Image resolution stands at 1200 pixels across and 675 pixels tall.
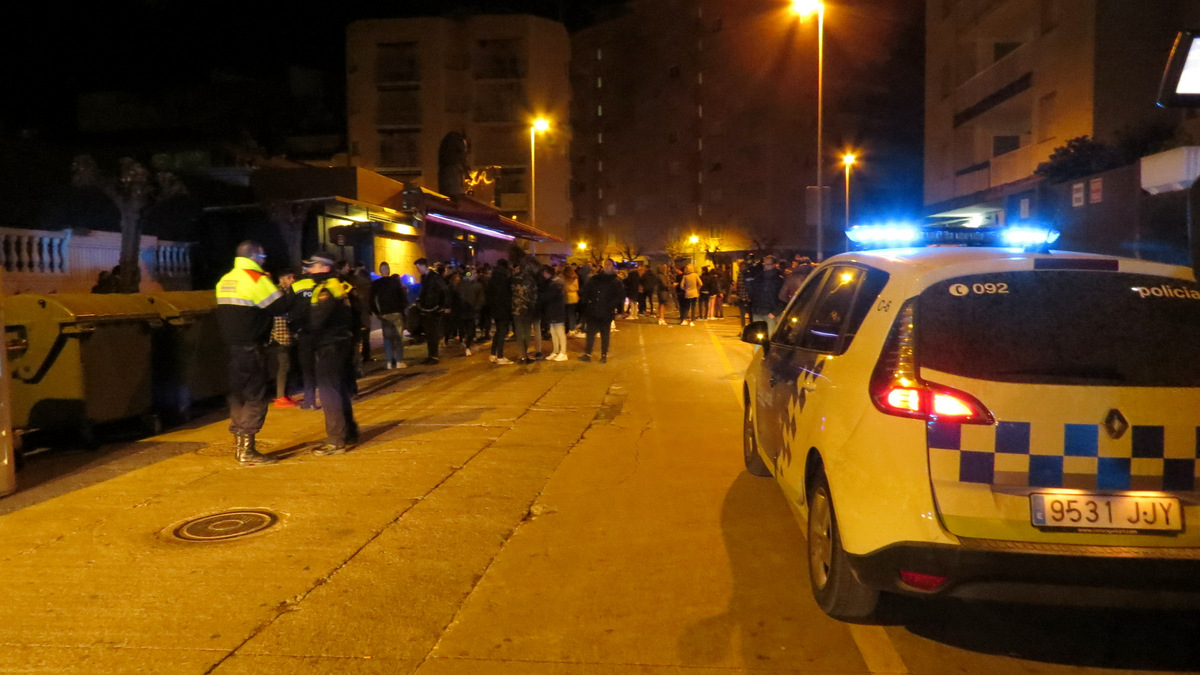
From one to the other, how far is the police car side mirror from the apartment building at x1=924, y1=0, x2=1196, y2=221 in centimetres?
1570

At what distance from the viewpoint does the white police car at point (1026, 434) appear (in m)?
3.44

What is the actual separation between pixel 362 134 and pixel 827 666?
47702mm

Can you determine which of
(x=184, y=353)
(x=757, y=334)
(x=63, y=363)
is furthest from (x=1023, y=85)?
(x=63, y=363)

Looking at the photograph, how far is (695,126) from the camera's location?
59.5 metres

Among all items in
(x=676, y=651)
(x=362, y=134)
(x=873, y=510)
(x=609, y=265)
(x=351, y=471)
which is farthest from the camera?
(x=362, y=134)

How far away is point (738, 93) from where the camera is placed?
5616 centimetres

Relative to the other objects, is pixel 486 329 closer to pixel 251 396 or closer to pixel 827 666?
pixel 251 396

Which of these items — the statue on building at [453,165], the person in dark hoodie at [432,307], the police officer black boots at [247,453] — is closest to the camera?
the police officer black boots at [247,453]

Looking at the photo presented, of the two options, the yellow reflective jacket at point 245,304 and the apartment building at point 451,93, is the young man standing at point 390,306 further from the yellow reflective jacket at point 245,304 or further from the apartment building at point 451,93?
the apartment building at point 451,93

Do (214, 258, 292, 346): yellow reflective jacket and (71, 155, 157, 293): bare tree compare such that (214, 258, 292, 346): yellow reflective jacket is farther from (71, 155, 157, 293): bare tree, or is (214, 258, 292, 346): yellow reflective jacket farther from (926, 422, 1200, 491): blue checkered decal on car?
(71, 155, 157, 293): bare tree

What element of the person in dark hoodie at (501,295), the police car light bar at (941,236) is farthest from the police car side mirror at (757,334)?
the person in dark hoodie at (501,295)

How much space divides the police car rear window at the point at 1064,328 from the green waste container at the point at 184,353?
775 centimetres

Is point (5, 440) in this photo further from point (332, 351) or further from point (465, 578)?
point (465, 578)

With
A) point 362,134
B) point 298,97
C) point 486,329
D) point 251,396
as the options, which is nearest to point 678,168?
point 362,134
